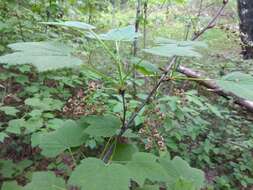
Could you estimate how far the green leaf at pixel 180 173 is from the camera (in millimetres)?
994

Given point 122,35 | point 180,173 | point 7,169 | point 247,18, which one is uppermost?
point 122,35

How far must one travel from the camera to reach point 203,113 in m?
3.42

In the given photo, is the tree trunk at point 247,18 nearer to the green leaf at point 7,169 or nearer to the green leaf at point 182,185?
the green leaf at point 7,169

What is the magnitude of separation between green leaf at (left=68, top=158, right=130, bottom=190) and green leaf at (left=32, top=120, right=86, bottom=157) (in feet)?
0.75

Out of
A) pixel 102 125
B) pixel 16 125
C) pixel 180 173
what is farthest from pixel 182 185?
pixel 16 125

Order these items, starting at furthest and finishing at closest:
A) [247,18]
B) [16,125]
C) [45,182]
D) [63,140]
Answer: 1. [247,18]
2. [16,125]
3. [63,140]
4. [45,182]

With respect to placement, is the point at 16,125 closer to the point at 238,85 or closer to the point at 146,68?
the point at 146,68

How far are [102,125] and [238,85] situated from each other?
38 centimetres

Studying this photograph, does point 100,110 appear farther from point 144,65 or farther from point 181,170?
point 181,170

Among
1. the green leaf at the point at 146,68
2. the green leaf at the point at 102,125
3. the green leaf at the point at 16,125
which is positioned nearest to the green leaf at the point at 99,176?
the green leaf at the point at 102,125

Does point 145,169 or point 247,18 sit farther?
point 247,18

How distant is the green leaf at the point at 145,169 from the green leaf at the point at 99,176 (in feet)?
0.18

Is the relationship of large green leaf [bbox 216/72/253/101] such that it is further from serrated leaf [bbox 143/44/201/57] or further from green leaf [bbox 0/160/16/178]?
green leaf [bbox 0/160/16/178]

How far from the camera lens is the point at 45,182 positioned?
90 centimetres
